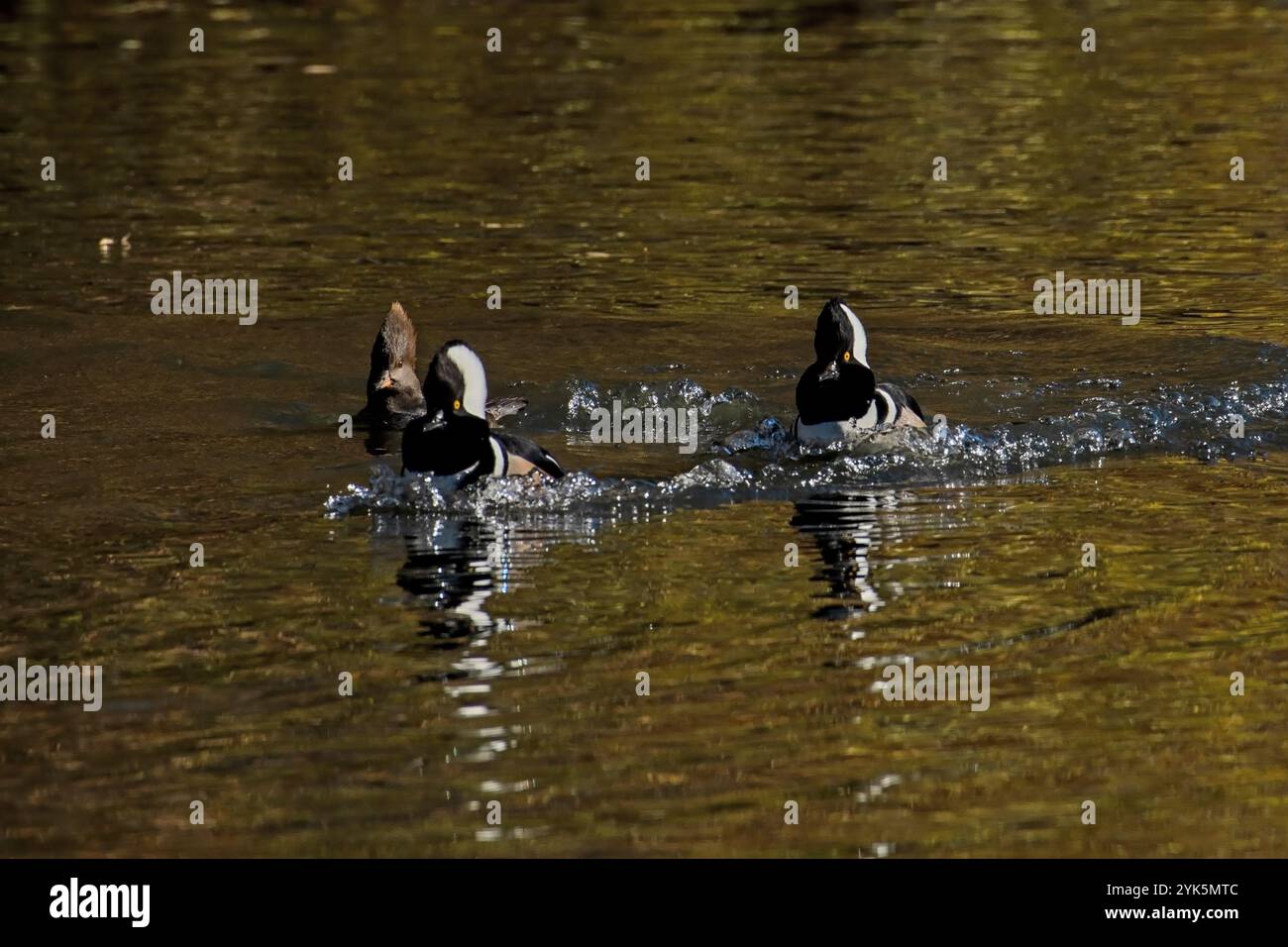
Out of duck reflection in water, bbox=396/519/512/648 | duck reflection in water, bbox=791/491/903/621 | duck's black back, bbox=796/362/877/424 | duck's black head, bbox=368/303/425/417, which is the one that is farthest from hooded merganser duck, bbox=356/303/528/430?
duck reflection in water, bbox=791/491/903/621

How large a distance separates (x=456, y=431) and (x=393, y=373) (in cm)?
305

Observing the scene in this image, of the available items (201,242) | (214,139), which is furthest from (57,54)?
(201,242)

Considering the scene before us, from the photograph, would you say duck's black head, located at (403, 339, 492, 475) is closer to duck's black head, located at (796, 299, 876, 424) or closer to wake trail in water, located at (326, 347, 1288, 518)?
wake trail in water, located at (326, 347, 1288, 518)

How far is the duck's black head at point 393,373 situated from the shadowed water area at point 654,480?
1.59ft

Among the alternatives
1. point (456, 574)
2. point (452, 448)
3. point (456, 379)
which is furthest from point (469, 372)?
point (456, 574)

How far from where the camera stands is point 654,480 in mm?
12141

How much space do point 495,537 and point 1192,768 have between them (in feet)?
14.6

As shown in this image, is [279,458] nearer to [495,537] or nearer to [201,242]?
[495,537]

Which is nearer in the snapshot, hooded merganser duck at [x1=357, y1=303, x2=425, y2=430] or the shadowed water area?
the shadowed water area

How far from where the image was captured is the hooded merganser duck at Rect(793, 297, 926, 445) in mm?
12703

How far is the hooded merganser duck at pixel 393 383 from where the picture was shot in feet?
46.6

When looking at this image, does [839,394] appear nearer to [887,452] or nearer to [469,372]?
[887,452]

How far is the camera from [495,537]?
10984mm

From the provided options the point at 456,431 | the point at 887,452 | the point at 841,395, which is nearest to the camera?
the point at 456,431
